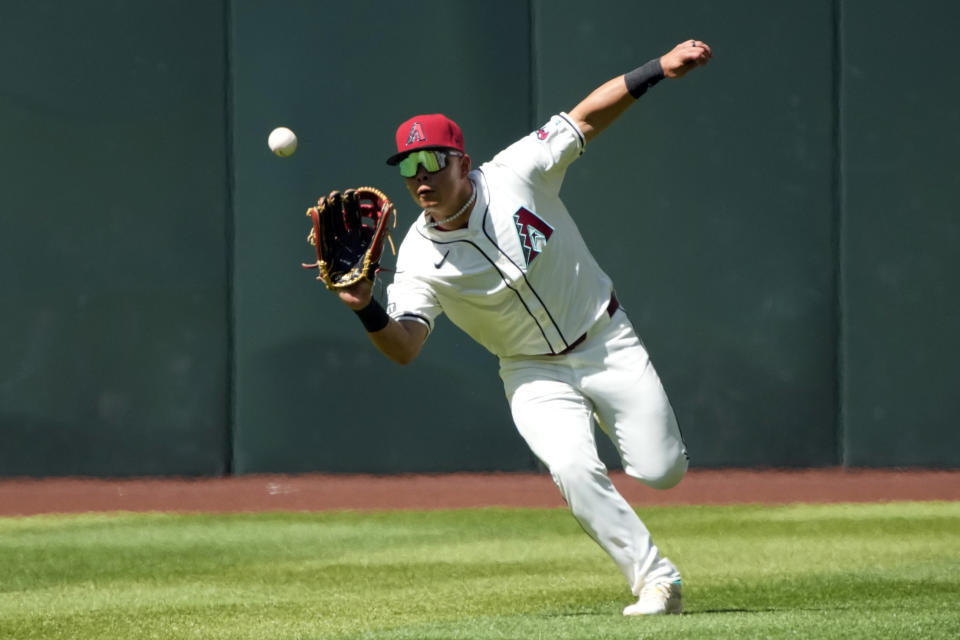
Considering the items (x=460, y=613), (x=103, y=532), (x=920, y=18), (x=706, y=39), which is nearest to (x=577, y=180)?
(x=706, y=39)

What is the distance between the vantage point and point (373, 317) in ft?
15.7

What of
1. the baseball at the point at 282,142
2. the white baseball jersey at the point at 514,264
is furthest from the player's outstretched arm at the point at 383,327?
the baseball at the point at 282,142

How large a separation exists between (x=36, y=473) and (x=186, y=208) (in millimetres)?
2208

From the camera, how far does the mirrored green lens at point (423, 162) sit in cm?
505

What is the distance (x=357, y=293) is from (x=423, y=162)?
0.62 meters

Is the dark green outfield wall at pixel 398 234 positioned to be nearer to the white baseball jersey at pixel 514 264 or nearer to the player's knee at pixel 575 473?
the white baseball jersey at pixel 514 264

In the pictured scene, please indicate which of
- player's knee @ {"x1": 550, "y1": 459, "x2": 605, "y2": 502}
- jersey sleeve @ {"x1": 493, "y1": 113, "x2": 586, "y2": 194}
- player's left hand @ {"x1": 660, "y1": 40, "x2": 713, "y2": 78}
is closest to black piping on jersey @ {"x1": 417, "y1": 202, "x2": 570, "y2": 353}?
jersey sleeve @ {"x1": 493, "y1": 113, "x2": 586, "y2": 194}

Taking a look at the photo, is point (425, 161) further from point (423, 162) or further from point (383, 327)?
point (383, 327)

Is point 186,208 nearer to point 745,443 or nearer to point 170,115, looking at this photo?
point 170,115

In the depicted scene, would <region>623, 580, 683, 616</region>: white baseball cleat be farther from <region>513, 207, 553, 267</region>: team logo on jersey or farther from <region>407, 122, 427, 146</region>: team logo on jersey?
<region>407, 122, 427, 146</region>: team logo on jersey

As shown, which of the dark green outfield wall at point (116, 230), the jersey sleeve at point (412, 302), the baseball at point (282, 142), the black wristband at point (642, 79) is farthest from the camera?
the dark green outfield wall at point (116, 230)

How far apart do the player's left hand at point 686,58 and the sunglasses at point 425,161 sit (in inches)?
35.6

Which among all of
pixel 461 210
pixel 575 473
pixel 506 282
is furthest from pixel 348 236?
pixel 575 473

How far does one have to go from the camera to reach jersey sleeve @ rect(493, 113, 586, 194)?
532 centimetres
